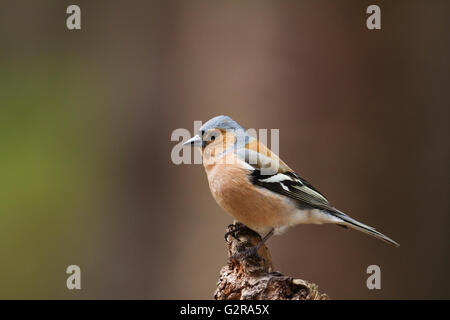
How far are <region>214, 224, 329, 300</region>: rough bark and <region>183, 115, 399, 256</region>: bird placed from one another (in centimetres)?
18

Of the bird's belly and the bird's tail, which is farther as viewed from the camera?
the bird's belly

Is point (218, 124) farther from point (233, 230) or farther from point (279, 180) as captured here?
point (233, 230)

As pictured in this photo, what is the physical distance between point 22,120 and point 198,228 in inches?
116

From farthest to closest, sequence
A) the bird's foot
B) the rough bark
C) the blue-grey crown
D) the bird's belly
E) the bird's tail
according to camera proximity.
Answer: the blue-grey crown
the bird's belly
the bird's tail
the bird's foot
the rough bark

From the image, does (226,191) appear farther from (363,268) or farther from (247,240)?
(363,268)

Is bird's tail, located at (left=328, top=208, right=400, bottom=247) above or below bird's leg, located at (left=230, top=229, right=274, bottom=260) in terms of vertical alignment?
above

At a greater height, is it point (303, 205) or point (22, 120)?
point (22, 120)

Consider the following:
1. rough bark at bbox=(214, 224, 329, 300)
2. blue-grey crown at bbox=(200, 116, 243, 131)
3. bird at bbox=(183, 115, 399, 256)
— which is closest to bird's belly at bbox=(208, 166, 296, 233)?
bird at bbox=(183, 115, 399, 256)

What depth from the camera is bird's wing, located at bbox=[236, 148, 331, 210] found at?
3339 millimetres

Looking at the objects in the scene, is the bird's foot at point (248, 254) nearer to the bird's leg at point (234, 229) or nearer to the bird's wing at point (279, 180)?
the bird's leg at point (234, 229)

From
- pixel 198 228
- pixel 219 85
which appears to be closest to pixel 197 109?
pixel 219 85

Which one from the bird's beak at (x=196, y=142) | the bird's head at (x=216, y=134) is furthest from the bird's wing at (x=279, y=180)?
the bird's beak at (x=196, y=142)

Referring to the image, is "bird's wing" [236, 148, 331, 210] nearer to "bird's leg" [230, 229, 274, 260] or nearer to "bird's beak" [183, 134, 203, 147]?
"bird's beak" [183, 134, 203, 147]

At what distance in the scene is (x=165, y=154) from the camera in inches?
241
